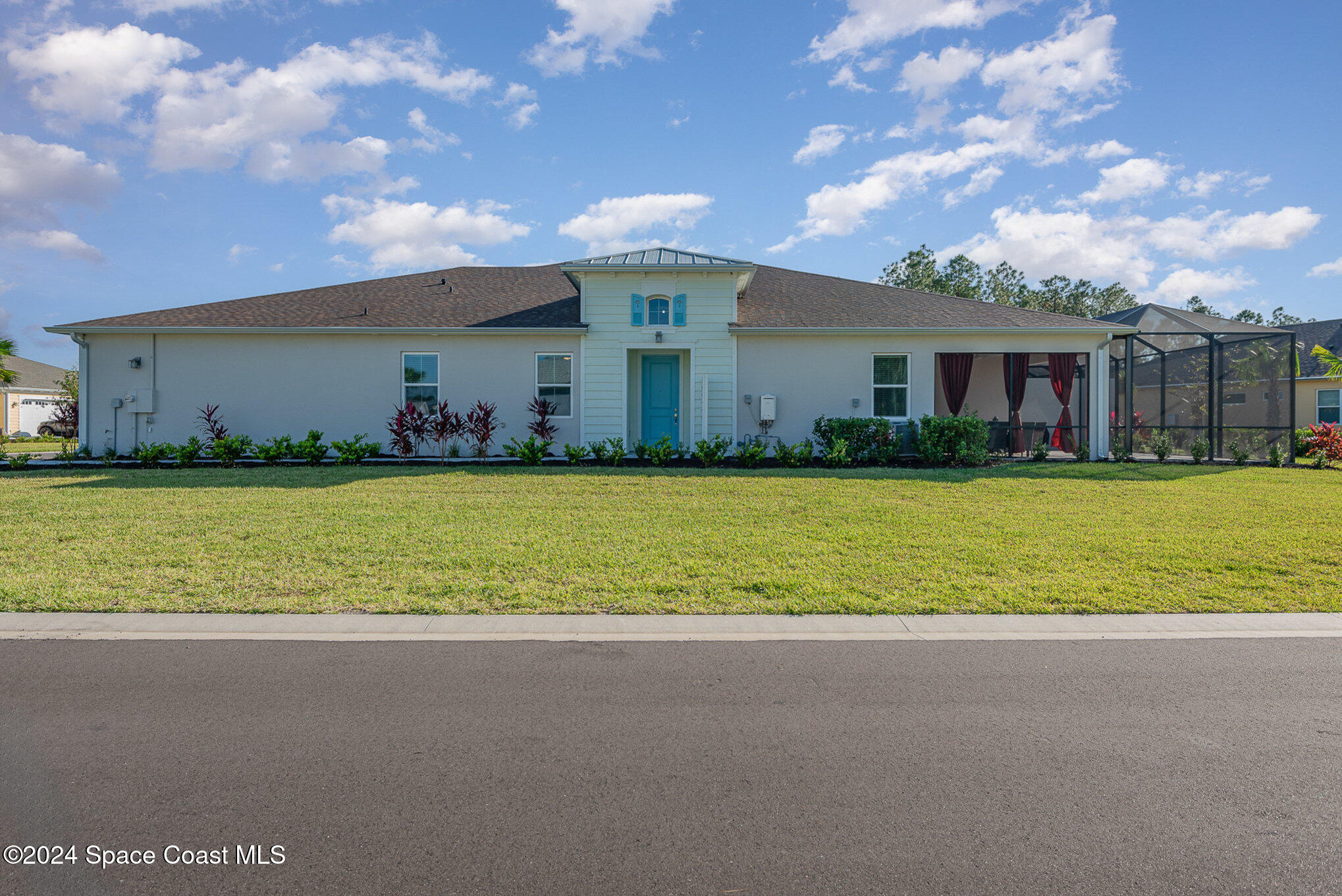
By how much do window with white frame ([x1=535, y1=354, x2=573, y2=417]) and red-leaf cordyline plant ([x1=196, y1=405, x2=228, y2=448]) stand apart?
22.2 ft

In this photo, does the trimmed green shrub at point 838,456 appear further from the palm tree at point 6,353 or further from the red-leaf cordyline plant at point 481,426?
the palm tree at point 6,353

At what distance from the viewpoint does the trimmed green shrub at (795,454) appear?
46.4 ft

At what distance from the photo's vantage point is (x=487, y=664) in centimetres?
442

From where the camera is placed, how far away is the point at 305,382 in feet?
51.2

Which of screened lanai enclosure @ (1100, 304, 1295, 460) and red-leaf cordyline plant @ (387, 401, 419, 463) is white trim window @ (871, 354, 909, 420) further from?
red-leaf cordyline plant @ (387, 401, 419, 463)

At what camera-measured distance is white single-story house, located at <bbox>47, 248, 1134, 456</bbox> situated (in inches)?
599

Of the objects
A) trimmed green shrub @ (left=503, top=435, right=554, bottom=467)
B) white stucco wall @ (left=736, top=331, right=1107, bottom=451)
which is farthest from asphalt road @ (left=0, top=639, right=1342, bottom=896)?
white stucco wall @ (left=736, top=331, right=1107, bottom=451)

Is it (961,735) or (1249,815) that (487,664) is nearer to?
(961,735)

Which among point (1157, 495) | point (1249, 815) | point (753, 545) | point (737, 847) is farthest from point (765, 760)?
point (1157, 495)

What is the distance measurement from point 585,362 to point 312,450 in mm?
5814

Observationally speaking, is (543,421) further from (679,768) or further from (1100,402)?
(679,768)

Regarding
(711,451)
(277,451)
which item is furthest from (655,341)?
(277,451)

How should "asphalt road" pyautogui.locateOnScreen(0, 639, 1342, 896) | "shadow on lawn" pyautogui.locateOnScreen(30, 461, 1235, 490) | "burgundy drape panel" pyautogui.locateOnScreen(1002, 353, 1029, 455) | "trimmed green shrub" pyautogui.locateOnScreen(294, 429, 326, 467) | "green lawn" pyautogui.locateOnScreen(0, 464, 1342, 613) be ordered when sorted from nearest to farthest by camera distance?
1. "asphalt road" pyautogui.locateOnScreen(0, 639, 1342, 896)
2. "green lawn" pyautogui.locateOnScreen(0, 464, 1342, 613)
3. "shadow on lawn" pyautogui.locateOnScreen(30, 461, 1235, 490)
4. "trimmed green shrub" pyautogui.locateOnScreen(294, 429, 326, 467)
5. "burgundy drape panel" pyautogui.locateOnScreen(1002, 353, 1029, 455)

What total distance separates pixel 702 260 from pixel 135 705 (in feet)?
42.6
